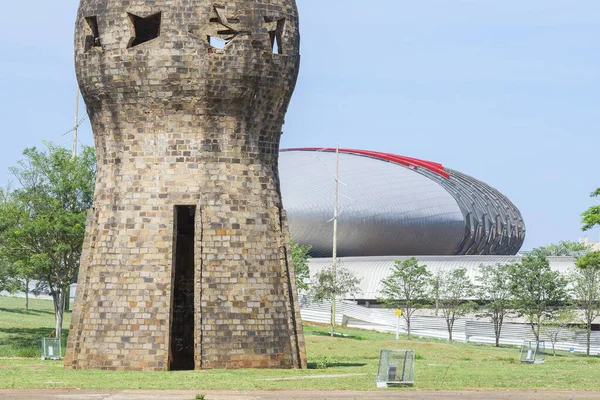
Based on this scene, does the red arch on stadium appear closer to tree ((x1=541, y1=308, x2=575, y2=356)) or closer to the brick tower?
tree ((x1=541, y1=308, x2=575, y2=356))

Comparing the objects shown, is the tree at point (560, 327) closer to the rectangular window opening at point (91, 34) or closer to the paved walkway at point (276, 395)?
the rectangular window opening at point (91, 34)

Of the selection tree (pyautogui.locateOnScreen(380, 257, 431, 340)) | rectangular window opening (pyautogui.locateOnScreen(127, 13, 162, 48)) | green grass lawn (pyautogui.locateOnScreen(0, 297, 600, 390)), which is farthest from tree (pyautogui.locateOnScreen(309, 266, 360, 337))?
rectangular window opening (pyautogui.locateOnScreen(127, 13, 162, 48))

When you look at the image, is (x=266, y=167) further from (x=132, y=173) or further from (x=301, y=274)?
(x=301, y=274)

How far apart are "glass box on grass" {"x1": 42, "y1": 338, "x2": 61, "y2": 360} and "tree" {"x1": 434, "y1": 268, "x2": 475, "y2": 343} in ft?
146

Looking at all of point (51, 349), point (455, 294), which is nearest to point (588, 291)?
point (455, 294)

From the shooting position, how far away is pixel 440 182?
436ft

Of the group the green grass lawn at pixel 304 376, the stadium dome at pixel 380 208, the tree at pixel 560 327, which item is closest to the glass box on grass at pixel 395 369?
the green grass lawn at pixel 304 376

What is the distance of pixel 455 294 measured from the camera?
8244 centimetres

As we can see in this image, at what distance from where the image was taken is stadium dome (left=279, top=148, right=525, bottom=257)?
412ft

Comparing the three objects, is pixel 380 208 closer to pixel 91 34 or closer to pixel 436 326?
pixel 436 326

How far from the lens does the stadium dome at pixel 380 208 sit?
126m

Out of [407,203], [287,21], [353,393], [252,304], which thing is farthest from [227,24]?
[407,203]

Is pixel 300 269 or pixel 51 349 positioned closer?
pixel 51 349

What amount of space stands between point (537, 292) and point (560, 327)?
295 cm
